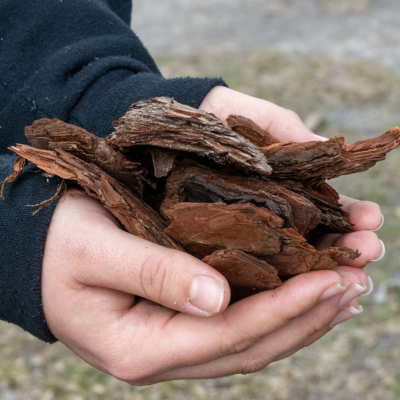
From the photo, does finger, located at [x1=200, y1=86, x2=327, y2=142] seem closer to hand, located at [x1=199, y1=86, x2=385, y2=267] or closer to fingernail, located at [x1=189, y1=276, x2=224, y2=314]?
hand, located at [x1=199, y1=86, x2=385, y2=267]

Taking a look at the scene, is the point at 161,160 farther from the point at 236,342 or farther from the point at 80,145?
the point at 236,342

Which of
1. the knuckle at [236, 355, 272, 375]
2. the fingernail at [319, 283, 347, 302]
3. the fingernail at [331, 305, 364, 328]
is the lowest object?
the knuckle at [236, 355, 272, 375]

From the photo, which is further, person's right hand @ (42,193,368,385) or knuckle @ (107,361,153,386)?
knuckle @ (107,361,153,386)

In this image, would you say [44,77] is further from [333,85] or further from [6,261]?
[333,85]

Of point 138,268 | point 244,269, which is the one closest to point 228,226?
point 244,269

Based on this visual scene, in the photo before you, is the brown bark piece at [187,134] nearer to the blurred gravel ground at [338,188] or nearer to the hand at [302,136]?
the hand at [302,136]

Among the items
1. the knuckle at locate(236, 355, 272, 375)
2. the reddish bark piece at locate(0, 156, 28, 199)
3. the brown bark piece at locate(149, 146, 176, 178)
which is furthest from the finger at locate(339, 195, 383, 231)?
the reddish bark piece at locate(0, 156, 28, 199)

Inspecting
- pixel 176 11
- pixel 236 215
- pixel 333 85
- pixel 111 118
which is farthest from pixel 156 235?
pixel 176 11
